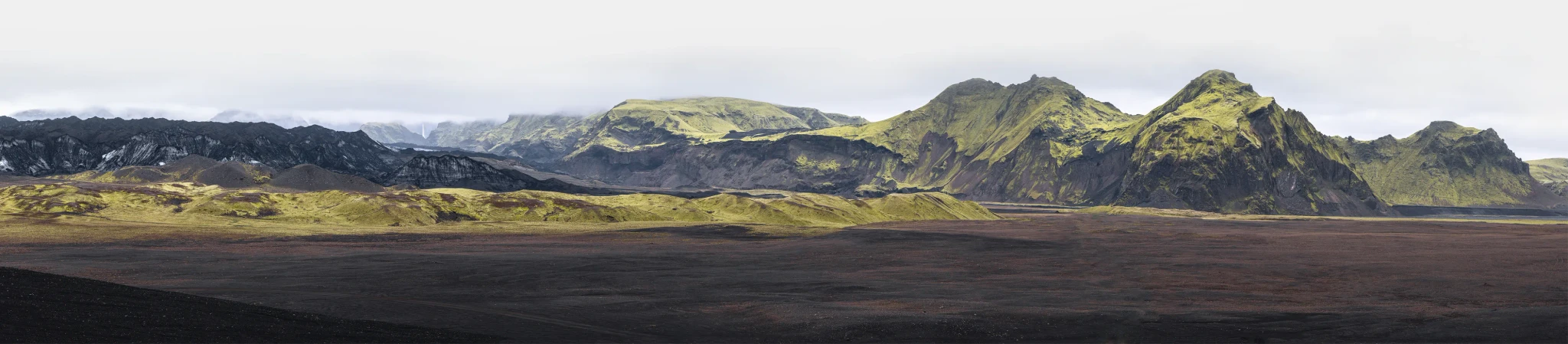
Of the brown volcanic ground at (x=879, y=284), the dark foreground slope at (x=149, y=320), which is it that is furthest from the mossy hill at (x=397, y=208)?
the dark foreground slope at (x=149, y=320)

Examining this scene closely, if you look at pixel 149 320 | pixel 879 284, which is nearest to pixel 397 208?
pixel 879 284

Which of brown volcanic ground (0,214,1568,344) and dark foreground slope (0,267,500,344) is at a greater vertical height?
dark foreground slope (0,267,500,344)

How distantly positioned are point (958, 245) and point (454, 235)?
63.6m

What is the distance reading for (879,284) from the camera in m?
61.0

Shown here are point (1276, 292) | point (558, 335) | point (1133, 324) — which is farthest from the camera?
point (1276, 292)

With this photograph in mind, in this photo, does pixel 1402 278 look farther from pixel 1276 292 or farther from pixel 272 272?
pixel 272 272

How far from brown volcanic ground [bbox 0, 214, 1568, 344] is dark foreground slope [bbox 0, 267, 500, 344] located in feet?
11.0

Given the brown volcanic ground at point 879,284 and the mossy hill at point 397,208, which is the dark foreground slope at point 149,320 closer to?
the brown volcanic ground at point 879,284

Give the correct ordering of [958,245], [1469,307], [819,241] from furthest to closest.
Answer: [819,241] → [958,245] → [1469,307]

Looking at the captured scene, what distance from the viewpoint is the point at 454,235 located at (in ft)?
382

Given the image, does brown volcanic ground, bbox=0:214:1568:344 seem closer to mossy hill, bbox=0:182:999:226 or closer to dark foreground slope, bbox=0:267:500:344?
dark foreground slope, bbox=0:267:500:344

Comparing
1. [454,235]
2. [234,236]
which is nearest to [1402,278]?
[454,235]

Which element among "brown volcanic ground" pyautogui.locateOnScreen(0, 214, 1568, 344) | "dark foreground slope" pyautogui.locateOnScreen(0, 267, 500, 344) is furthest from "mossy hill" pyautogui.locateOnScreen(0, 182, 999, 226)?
"dark foreground slope" pyautogui.locateOnScreen(0, 267, 500, 344)

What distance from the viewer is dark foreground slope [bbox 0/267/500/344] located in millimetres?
27844
